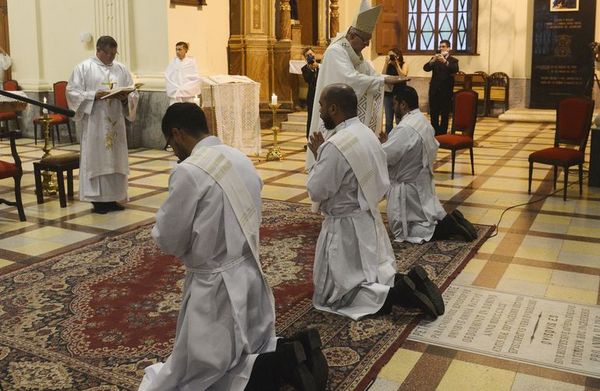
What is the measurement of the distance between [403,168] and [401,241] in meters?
0.61

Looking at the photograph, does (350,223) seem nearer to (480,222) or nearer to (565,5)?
(480,222)

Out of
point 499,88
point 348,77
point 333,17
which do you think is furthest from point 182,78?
point 499,88

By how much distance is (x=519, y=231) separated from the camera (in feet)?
20.4

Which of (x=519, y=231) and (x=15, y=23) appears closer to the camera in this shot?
(x=519, y=231)

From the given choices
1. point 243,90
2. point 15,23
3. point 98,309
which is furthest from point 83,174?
point 15,23

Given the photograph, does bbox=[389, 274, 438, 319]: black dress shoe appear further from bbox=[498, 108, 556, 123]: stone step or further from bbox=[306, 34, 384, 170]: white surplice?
bbox=[498, 108, 556, 123]: stone step

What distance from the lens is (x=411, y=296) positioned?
4141 millimetres

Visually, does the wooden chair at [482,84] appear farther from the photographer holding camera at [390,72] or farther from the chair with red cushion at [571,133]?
the chair with red cushion at [571,133]

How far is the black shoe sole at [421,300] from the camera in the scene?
162 inches

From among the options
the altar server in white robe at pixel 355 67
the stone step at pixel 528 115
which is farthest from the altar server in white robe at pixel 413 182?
the stone step at pixel 528 115

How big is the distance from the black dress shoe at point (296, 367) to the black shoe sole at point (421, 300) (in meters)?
1.23

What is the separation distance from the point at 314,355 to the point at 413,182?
303 cm

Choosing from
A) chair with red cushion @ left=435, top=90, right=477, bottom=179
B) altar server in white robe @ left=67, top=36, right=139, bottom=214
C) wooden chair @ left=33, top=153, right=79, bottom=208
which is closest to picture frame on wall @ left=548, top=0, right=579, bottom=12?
chair with red cushion @ left=435, top=90, right=477, bottom=179

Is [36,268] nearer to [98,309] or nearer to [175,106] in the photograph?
[98,309]
